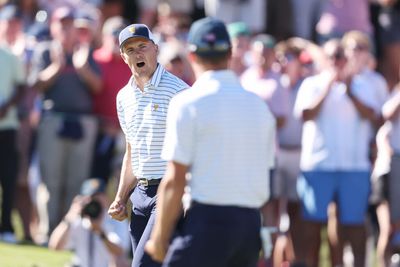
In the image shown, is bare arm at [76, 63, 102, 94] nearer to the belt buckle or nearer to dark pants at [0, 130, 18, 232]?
dark pants at [0, 130, 18, 232]

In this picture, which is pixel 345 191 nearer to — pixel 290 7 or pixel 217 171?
pixel 290 7

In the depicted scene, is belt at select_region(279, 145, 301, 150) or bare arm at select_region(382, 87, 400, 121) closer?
bare arm at select_region(382, 87, 400, 121)

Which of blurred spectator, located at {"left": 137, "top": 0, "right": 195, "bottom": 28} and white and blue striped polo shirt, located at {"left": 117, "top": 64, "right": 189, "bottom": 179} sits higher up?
blurred spectator, located at {"left": 137, "top": 0, "right": 195, "bottom": 28}

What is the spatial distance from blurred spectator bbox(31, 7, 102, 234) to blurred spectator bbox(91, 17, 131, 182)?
0.09 metres

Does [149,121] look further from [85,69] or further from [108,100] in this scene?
[108,100]

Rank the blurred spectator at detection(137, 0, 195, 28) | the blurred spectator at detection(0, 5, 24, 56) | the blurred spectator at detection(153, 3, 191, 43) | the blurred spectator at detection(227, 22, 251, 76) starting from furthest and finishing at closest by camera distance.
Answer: the blurred spectator at detection(137, 0, 195, 28)
the blurred spectator at detection(153, 3, 191, 43)
the blurred spectator at detection(0, 5, 24, 56)
the blurred spectator at detection(227, 22, 251, 76)

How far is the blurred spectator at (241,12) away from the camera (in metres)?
14.5

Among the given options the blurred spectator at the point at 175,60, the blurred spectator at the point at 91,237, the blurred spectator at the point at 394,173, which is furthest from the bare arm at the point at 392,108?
the blurred spectator at the point at 91,237

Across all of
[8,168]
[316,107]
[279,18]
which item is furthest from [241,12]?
[8,168]

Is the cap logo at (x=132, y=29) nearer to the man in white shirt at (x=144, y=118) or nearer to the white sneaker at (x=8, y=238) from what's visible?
the man in white shirt at (x=144, y=118)

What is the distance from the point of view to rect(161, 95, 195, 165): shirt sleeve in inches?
262

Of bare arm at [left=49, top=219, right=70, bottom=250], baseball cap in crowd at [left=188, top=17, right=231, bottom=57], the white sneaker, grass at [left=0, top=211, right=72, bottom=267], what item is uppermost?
baseball cap in crowd at [left=188, top=17, right=231, bottom=57]

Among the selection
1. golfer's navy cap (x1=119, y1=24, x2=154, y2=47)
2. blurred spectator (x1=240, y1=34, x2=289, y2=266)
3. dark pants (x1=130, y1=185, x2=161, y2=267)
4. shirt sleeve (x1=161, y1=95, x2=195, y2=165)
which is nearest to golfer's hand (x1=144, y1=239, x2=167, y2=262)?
shirt sleeve (x1=161, y1=95, x2=195, y2=165)

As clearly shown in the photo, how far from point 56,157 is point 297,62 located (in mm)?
2679
